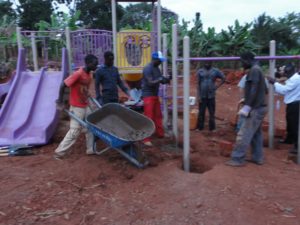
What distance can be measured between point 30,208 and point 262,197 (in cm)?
281

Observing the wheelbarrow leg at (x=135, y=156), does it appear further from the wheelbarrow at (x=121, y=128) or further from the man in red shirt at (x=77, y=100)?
the man in red shirt at (x=77, y=100)

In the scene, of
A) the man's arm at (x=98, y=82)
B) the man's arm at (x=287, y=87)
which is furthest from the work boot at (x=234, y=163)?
the man's arm at (x=98, y=82)

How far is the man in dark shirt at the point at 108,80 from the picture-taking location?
6629 mm

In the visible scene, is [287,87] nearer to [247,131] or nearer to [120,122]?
[247,131]

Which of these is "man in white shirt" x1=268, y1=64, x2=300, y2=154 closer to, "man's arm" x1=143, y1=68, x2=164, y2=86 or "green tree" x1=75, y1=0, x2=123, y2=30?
"man's arm" x1=143, y1=68, x2=164, y2=86

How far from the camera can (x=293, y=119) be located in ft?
23.3

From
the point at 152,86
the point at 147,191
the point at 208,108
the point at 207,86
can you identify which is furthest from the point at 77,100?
the point at 208,108

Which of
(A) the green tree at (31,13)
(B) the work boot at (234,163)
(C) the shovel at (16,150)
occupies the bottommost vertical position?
(B) the work boot at (234,163)

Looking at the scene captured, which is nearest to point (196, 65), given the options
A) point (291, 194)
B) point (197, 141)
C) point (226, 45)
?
point (226, 45)

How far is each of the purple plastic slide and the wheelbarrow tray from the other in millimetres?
1445

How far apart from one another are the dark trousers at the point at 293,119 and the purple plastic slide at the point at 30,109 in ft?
14.6

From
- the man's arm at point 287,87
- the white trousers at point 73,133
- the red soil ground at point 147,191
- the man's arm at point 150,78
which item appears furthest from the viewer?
the man's arm at point 150,78

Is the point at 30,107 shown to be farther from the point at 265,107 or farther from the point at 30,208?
the point at 265,107

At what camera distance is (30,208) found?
4539 mm
